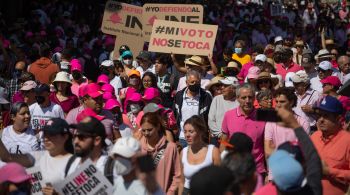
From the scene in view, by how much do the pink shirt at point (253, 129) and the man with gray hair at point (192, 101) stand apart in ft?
5.87

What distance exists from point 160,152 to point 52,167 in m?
1.65

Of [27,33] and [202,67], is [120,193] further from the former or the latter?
[27,33]

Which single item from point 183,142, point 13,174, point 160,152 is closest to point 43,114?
point 183,142

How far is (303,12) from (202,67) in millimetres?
19713

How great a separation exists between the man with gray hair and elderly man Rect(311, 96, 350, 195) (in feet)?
12.1

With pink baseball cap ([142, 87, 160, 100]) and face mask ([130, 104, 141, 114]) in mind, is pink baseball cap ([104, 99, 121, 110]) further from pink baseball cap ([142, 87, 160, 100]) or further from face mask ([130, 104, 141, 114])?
pink baseball cap ([142, 87, 160, 100])

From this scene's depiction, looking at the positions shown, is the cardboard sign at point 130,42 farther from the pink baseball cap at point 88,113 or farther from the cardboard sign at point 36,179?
the cardboard sign at point 36,179

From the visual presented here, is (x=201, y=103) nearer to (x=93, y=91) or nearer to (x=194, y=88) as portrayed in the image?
(x=194, y=88)

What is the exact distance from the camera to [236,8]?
30234 mm

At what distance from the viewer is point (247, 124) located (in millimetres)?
8977

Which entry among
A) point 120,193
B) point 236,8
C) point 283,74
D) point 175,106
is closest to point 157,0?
point 236,8

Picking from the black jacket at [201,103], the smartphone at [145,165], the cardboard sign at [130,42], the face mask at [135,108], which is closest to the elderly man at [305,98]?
the black jacket at [201,103]

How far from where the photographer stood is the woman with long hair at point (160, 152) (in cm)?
798

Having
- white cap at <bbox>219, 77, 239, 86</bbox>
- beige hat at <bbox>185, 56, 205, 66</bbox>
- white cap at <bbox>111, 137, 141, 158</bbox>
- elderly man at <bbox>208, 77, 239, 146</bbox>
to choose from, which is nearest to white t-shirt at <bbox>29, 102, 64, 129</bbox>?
elderly man at <bbox>208, 77, 239, 146</bbox>
